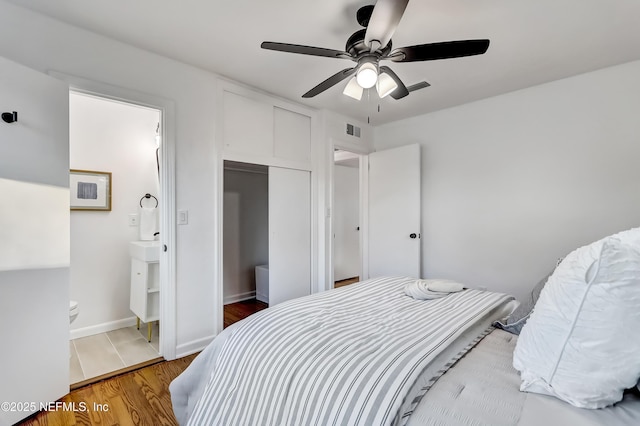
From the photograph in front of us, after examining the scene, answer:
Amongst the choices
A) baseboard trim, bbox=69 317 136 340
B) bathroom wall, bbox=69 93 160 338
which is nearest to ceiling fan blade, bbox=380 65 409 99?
bathroom wall, bbox=69 93 160 338

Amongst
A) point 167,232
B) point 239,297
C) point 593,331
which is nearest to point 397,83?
point 593,331

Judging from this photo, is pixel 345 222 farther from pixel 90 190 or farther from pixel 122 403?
pixel 122 403

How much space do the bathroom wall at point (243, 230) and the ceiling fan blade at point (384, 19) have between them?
2.75 m

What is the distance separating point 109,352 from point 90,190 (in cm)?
156

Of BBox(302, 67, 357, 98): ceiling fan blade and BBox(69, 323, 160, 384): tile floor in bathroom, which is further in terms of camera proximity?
BBox(69, 323, 160, 384): tile floor in bathroom

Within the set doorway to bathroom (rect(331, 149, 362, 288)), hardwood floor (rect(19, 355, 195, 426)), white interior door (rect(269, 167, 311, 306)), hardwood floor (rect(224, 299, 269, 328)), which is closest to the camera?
hardwood floor (rect(19, 355, 195, 426))

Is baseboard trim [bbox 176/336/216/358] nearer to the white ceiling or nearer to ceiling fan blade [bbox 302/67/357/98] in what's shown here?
ceiling fan blade [bbox 302/67/357/98]

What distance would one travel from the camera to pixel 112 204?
3.01m

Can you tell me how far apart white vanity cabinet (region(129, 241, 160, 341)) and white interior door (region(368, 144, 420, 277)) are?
8.29 feet

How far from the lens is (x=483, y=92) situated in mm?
2943

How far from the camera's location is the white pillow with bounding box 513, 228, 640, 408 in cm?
73

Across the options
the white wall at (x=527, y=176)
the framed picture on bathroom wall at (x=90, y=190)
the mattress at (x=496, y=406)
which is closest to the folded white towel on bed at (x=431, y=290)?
the mattress at (x=496, y=406)

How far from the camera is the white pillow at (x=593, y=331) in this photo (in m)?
0.73

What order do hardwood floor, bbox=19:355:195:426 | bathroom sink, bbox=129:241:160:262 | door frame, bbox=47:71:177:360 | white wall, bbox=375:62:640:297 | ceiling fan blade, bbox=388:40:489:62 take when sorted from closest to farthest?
ceiling fan blade, bbox=388:40:489:62 < hardwood floor, bbox=19:355:195:426 < door frame, bbox=47:71:177:360 < white wall, bbox=375:62:640:297 < bathroom sink, bbox=129:241:160:262
